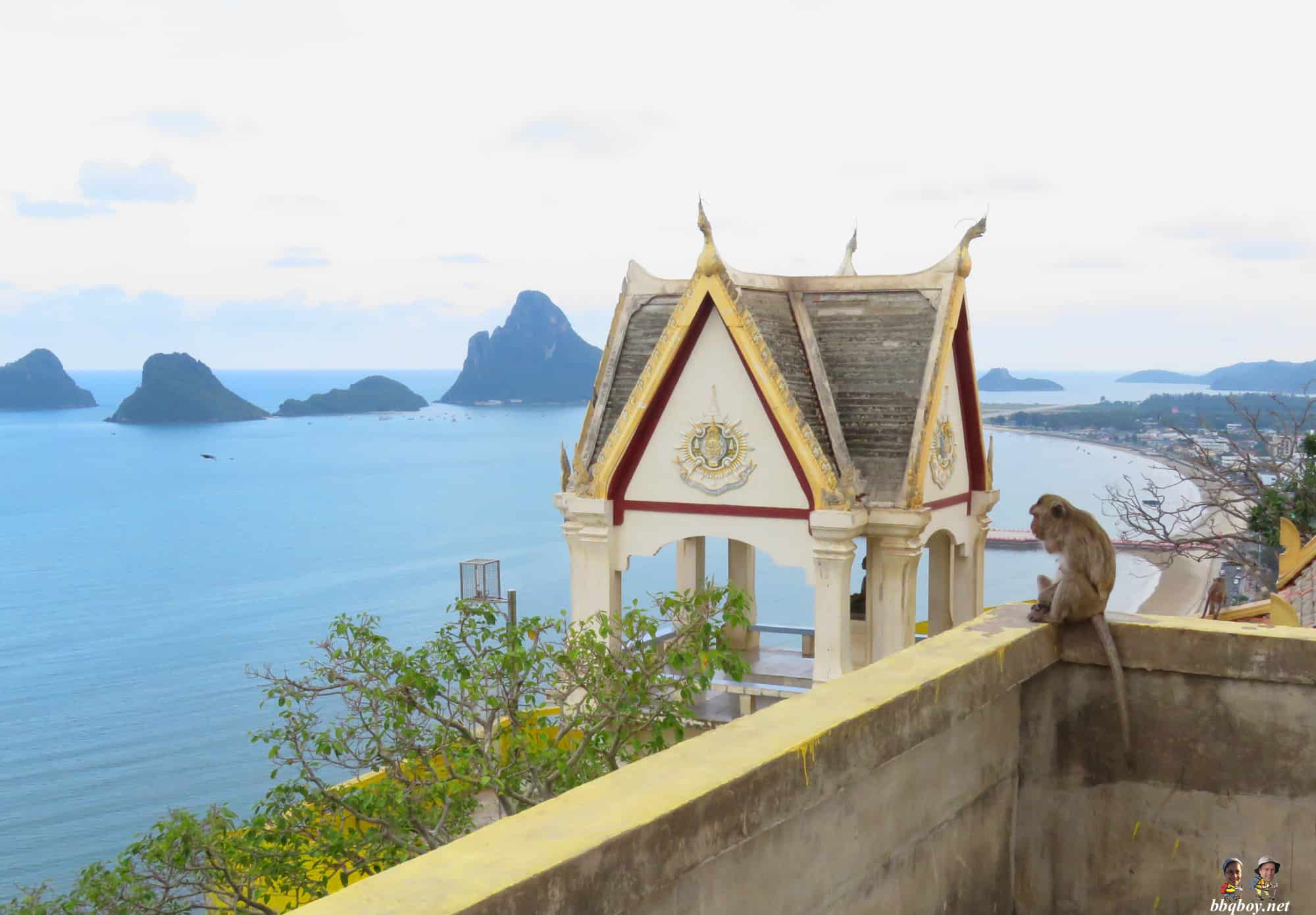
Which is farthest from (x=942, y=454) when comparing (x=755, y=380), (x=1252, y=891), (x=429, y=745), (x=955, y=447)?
(x=1252, y=891)

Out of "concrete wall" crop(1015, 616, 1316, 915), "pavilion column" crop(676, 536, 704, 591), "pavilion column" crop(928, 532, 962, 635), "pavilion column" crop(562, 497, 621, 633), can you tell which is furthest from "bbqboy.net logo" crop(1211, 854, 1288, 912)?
"pavilion column" crop(676, 536, 704, 591)

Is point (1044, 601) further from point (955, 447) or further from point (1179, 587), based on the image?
point (1179, 587)

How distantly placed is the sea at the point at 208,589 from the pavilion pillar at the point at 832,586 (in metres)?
5.55

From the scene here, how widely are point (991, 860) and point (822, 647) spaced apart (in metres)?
7.62

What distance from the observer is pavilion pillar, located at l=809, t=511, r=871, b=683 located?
514 inches

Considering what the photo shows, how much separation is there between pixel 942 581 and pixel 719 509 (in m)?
3.45

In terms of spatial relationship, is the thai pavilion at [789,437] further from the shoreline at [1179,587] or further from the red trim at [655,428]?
the shoreline at [1179,587]

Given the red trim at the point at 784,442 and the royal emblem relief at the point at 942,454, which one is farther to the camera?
the royal emblem relief at the point at 942,454

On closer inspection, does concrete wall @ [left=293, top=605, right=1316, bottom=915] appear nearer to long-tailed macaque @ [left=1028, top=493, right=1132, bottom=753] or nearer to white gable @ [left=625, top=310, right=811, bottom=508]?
long-tailed macaque @ [left=1028, top=493, right=1132, bottom=753]

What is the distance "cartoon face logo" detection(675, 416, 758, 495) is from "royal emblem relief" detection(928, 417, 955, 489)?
1.89m

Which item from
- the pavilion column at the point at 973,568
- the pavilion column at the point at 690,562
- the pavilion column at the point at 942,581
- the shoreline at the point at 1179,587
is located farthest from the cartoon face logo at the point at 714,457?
the shoreline at the point at 1179,587

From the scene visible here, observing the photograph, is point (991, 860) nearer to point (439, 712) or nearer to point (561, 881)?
point (561, 881)

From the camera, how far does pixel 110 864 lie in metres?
41.5

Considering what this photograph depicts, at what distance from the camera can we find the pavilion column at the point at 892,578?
529 inches
